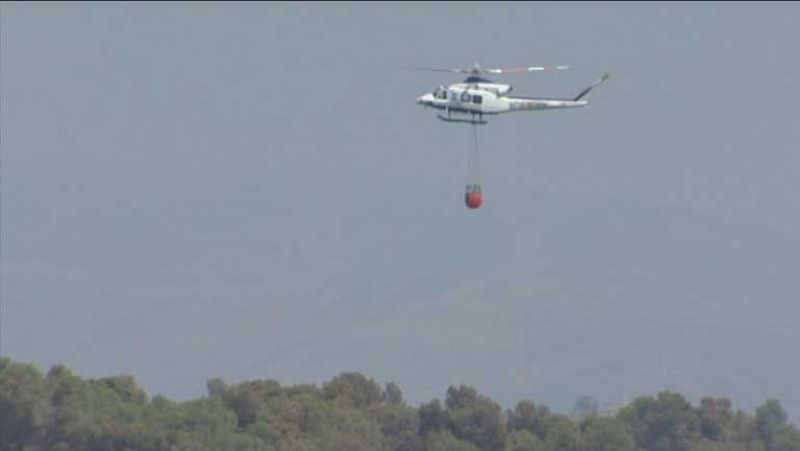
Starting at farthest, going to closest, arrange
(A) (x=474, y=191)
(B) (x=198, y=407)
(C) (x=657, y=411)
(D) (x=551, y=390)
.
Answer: (D) (x=551, y=390) → (C) (x=657, y=411) → (B) (x=198, y=407) → (A) (x=474, y=191)

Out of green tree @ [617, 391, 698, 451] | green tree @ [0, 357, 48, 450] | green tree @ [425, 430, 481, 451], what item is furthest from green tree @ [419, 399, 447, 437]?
green tree @ [0, 357, 48, 450]

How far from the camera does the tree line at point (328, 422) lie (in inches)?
2990

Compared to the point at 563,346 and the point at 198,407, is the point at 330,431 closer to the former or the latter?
the point at 198,407

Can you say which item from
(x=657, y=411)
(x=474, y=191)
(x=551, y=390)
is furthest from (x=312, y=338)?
(x=474, y=191)

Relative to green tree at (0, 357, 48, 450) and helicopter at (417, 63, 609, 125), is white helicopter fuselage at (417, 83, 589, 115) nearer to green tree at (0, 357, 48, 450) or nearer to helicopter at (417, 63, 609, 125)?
helicopter at (417, 63, 609, 125)

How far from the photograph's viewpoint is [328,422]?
260 ft

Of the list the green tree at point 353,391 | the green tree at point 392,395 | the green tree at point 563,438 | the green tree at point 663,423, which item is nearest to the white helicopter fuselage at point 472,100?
the green tree at point 563,438

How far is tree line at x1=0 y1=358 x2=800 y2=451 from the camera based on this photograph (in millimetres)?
75938

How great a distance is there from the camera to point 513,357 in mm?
180750

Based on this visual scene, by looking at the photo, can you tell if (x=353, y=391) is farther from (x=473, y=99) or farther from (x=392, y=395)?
(x=473, y=99)

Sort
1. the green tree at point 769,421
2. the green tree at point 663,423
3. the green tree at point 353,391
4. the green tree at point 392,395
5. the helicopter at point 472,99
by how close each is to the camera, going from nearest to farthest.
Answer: the helicopter at point 472,99 → the green tree at point 353,391 → the green tree at point 663,423 → the green tree at point 769,421 → the green tree at point 392,395

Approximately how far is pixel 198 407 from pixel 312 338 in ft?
380

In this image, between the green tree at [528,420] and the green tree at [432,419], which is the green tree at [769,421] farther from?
the green tree at [432,419]

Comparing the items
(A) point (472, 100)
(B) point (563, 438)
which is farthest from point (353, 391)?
(A) point (472, 100)
